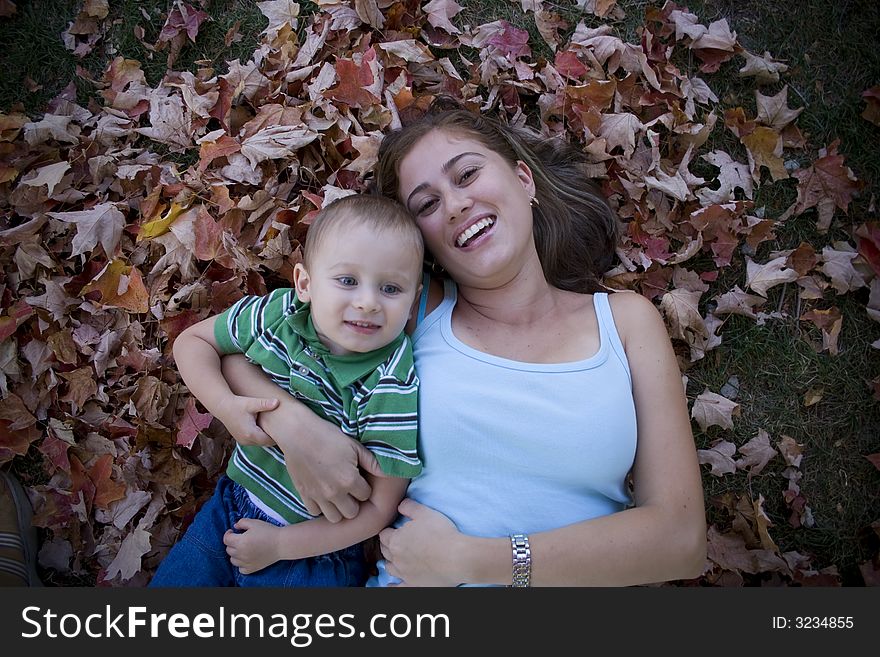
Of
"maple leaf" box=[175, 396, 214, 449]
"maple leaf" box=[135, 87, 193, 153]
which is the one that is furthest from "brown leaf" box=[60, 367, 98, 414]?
"maple leaf" box=[135, 87, 193, 153]

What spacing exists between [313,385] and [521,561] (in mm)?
989

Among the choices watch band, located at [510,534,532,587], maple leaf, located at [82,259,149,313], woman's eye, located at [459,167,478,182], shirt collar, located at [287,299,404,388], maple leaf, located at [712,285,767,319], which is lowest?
watch band, located at [510,534,532,587]

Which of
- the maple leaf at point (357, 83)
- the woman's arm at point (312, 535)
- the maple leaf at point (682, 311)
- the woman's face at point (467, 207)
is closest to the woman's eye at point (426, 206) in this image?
the woman's face at point (467, 207)

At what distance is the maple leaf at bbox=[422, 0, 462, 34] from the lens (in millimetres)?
3656

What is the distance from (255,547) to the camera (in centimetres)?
272

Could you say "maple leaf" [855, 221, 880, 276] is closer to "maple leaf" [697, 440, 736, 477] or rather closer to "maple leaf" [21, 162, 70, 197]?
"maple leaf" [697, 440, 736, 477]

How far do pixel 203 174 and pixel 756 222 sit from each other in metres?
2.68

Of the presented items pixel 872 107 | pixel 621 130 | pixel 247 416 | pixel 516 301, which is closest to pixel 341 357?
Answer: pixel 247 416

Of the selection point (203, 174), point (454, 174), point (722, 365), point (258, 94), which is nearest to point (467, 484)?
point (454, 174)

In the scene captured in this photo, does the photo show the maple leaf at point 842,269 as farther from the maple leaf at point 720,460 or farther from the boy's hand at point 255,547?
the boy's hand at point 255,547

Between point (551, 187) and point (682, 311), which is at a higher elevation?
point (551, 187)

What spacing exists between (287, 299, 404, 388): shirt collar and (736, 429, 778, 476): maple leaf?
1857mm

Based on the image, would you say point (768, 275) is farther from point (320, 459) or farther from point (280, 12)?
point (280, 12)

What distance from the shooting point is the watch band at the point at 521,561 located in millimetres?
2553
